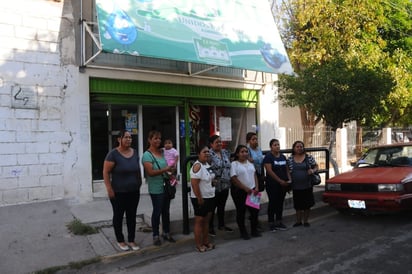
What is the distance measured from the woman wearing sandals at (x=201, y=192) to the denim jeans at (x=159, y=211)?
0.48 m

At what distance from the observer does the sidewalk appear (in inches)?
212

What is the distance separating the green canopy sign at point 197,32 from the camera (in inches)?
318

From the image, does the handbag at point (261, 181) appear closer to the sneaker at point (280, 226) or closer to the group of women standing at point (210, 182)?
the group of women standing at point (210, 182)

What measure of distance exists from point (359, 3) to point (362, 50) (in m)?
1.63

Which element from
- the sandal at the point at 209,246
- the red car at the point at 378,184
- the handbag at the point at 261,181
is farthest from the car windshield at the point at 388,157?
the sandal at the point at 209,246

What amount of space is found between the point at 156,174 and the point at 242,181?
1.35 meters

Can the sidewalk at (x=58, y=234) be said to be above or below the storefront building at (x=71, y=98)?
below

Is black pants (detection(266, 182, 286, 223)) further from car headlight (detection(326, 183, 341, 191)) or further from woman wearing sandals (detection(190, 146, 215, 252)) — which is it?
woman wearing sandals (detection(190, 146, 215, 252))

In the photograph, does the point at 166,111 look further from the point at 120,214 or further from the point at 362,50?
the point at 362,50

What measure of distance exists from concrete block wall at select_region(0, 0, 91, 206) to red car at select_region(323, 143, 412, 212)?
518 cm

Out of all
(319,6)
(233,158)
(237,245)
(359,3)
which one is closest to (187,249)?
(237,245)

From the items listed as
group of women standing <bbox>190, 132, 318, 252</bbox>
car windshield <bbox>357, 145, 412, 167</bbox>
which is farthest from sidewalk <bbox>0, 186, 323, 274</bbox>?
car windshield <bbox>357, 145, 412, 167</bbox>

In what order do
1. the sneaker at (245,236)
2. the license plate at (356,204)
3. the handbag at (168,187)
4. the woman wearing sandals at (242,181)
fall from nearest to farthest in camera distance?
the handbag at (168,187)
the woman wearing sandals at (242,181)
the sneaker at (245,236)
the license plate at (356,204)

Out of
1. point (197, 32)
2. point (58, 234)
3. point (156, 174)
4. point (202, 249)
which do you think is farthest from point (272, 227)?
→ point (197, 32)
